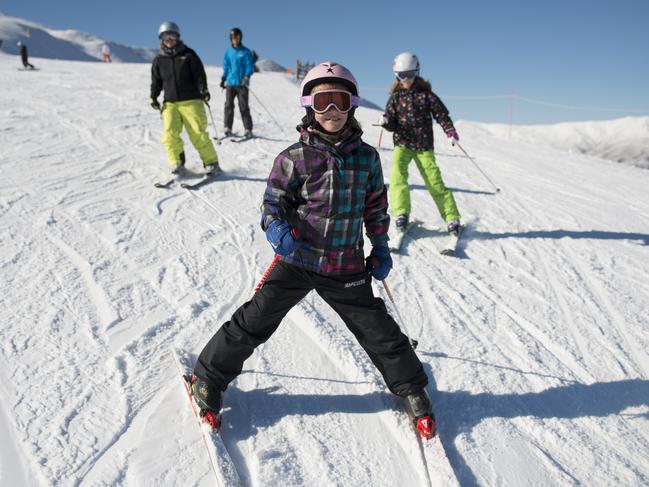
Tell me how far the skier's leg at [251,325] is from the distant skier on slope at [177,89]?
434 cm

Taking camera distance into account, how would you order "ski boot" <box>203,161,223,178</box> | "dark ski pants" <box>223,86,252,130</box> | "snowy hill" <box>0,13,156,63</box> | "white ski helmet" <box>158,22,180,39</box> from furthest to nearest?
"snowy hill" <box>0,13,156,63</box> < "dark ski pants" <box>223,86,252,130</box> < "ski boot" <box>203,161,223,178</box> < "white ski helmet" <box>158,22,180,39</box>

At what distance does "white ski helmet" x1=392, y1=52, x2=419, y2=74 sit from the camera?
471 cm

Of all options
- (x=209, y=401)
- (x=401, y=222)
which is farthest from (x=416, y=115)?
(x=209, y=401)

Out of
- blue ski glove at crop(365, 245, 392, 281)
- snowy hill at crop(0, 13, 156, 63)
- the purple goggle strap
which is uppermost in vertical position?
snowy hill at crop(0, 13, 156, 63)

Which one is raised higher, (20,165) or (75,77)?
(75,77)

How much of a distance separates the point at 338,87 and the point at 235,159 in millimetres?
5737

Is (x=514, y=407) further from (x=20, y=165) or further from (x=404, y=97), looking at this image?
(x=20, y=165)

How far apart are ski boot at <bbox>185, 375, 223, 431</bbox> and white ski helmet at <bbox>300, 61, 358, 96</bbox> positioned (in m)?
1.56

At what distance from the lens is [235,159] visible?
7688 millimetres

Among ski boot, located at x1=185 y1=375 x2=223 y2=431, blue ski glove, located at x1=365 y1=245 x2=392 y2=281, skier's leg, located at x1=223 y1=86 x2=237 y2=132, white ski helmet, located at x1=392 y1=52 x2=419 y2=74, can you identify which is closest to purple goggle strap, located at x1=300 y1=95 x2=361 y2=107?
blue ski glove, located at x1=365 y1=245 x2=392 y2=281

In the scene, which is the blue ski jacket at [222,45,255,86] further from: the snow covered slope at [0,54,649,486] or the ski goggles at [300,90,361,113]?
the ski goggles at [300,90,361,113]

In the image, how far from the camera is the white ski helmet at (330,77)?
221 centimetres

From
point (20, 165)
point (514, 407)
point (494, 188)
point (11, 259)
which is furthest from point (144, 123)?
point (514, 407)

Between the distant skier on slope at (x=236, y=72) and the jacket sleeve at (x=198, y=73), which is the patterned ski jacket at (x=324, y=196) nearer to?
the jacket sleeve at (x=198, y=73)
